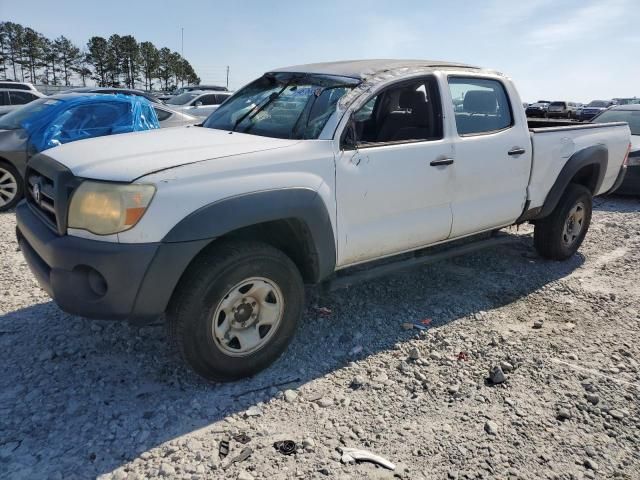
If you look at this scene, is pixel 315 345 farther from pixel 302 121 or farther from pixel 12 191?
pixel 12 191

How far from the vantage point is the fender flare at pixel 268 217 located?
2467 millimetres

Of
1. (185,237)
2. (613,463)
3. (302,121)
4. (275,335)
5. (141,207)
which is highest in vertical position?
(302,121)

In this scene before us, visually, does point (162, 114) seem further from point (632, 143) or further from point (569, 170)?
point (632, 143)

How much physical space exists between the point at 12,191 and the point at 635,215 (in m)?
8.97

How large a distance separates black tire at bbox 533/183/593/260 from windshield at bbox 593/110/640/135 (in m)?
5.23

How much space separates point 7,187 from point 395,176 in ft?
19.3

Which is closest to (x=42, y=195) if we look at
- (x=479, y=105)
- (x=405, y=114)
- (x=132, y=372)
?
(x=132, y=372)

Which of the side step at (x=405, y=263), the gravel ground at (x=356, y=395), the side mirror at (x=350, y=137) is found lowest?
the gravel ground at (x=356, y=395)

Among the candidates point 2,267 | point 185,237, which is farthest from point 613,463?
point 2,267

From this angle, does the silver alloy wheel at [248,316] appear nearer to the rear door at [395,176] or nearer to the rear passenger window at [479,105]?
the rear door at [395,176]

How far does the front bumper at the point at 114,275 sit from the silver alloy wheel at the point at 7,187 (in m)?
5.02

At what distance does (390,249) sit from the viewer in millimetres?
3428

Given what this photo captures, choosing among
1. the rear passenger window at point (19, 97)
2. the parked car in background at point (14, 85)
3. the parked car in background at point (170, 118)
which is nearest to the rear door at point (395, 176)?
the parked car in background at point (170, 118)

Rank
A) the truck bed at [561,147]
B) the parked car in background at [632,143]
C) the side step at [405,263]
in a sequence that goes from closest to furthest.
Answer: the side step at [405,263] < the truck bed at [561,147] < the parked car in background at [632,143]
